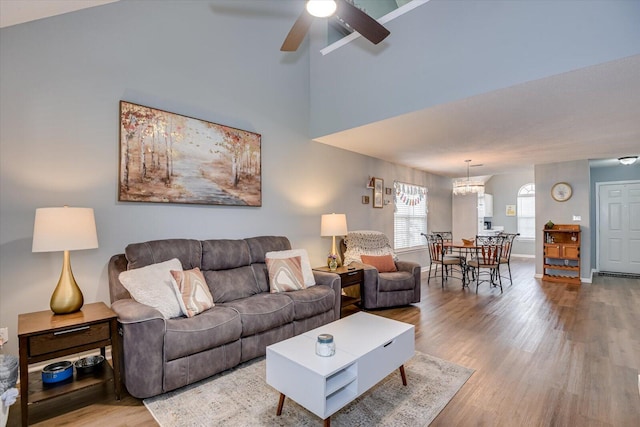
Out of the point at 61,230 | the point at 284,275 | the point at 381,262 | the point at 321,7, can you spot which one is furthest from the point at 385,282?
the point at 61,230

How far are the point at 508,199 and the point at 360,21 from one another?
9471 mm

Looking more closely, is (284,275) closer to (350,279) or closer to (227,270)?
(227,270)

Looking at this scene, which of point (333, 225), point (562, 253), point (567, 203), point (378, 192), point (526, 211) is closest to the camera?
point (333, 225)

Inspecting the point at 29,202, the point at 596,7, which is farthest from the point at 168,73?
the point at 596,7

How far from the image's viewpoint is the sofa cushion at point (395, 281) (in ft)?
13.6

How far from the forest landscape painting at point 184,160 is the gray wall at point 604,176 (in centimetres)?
750

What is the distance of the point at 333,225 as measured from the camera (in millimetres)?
4250

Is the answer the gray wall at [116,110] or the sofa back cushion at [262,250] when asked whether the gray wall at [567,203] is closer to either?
the gray wall at [116,110]

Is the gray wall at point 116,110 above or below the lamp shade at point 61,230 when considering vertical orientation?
above

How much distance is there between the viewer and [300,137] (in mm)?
4434

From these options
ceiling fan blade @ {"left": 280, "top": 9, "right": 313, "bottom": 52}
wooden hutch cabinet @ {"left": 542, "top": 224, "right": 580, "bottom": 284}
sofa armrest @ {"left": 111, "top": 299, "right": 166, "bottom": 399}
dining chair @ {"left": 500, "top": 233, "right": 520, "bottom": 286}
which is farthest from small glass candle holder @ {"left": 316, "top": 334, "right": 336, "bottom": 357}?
wooden hutch cabinet @ {"left": 542, "top": 224, "right": 580, "bottom": 284}

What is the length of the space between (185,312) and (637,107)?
16.0ft

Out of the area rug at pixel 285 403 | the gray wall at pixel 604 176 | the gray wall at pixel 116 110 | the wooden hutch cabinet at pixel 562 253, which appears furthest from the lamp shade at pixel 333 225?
the gray wall at pixel 604 176

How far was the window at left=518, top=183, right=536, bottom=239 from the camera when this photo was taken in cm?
941
